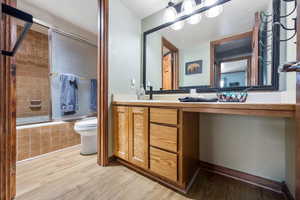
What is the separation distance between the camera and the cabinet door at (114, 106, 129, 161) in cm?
142

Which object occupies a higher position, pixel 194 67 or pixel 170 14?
pixel 170 14

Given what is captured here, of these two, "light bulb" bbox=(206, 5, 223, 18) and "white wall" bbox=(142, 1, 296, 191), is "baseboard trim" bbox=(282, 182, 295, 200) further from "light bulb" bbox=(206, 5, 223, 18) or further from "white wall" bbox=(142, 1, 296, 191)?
"light bulb" bbox=(206, 5, 223, 18)

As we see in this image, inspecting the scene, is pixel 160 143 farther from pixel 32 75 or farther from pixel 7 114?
pixel 32 75

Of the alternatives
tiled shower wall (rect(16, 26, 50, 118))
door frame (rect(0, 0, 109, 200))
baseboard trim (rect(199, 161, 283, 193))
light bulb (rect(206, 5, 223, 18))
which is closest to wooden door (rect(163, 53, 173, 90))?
light bulb (rect(206, 5, 223, 18))

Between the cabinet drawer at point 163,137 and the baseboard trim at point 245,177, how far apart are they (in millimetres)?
658

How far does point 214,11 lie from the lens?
139 cm

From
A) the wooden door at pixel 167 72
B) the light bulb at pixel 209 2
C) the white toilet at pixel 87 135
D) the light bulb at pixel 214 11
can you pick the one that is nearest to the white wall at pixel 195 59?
the wooden door at pixel 167 72

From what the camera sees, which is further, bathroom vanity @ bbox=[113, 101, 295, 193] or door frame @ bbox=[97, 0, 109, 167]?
door frame @ bbox=[97, 0, 109, 167]

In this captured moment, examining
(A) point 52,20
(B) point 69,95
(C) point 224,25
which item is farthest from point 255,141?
(A) point 52,20

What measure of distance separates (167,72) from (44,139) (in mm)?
2034

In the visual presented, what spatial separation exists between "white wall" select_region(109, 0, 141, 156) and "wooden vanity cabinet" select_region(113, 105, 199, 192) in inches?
14.2

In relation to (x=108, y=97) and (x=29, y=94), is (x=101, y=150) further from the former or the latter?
(x=29, y=94)

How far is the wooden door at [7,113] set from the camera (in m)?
0.91

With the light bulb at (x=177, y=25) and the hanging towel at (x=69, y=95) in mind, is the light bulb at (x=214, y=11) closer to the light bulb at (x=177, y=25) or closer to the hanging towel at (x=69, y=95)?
the light bulb at (x=177, y=25)
